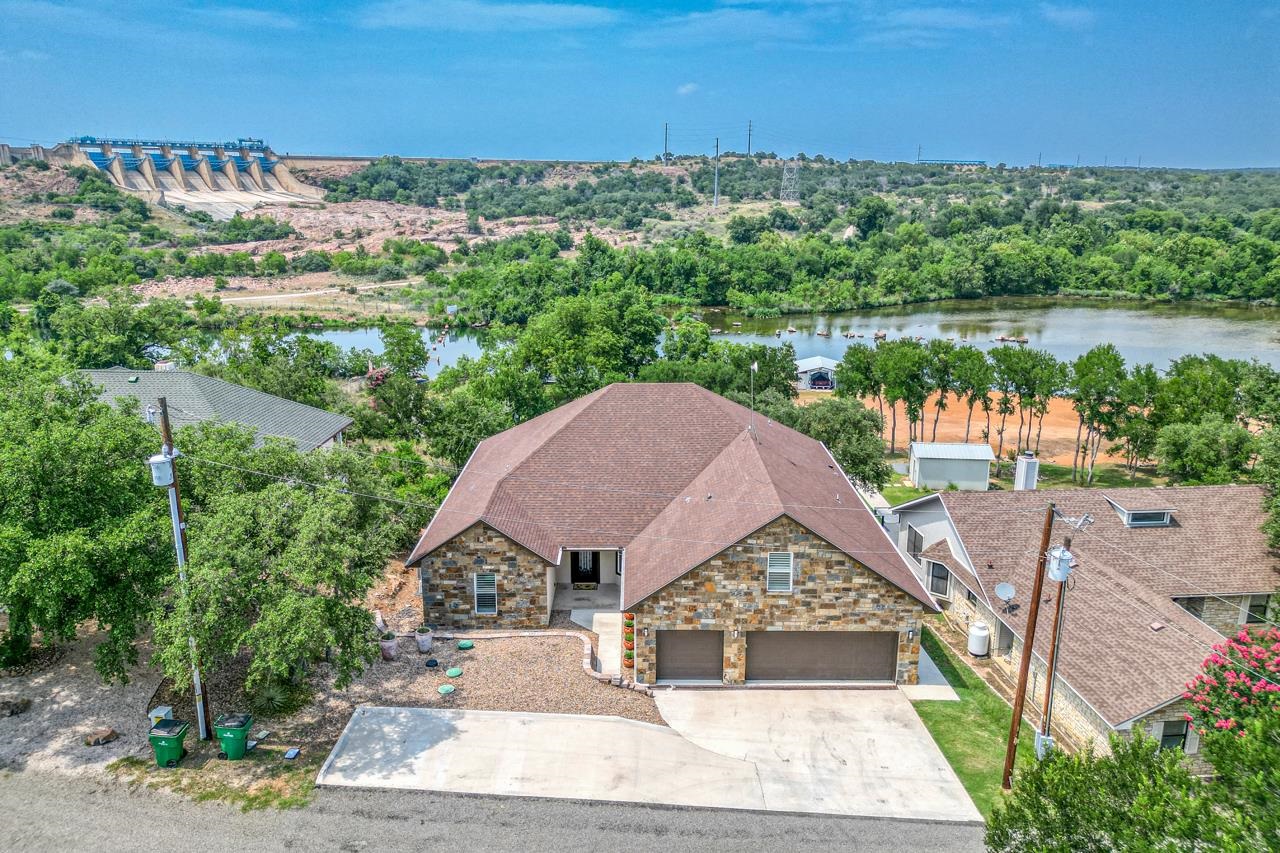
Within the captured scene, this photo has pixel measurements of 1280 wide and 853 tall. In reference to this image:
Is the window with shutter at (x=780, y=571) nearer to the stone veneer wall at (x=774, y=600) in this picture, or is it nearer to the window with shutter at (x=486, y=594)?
the stone veneer wall at (x=774, y=600)

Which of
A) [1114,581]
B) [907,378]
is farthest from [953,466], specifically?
[1114,581]

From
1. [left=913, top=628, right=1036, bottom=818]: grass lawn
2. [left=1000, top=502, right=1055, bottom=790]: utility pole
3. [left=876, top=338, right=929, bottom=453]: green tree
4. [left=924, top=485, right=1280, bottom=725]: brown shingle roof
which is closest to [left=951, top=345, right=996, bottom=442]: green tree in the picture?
[left=876, top=338, right=929, bottom=453]: green tree

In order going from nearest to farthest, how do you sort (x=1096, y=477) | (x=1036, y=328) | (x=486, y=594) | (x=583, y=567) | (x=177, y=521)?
(x=177, y=521), (x=486, y=594), (x=583, y=567), (x=1096, y=477), (x=1036, y=328)

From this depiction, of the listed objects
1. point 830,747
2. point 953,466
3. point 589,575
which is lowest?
point 830,747

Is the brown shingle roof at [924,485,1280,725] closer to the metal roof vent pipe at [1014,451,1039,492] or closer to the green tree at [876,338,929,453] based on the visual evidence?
the metal roof vent pipe at [1014,451,1039,492]

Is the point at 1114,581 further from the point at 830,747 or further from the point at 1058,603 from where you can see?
the point at 830,747

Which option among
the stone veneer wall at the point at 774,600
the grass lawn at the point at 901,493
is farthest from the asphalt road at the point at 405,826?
the grass lawn at the point at 901,493

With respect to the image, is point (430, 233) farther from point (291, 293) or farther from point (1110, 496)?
point (1110, 496)

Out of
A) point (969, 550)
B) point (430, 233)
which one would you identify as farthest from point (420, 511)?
point (430, 233)
